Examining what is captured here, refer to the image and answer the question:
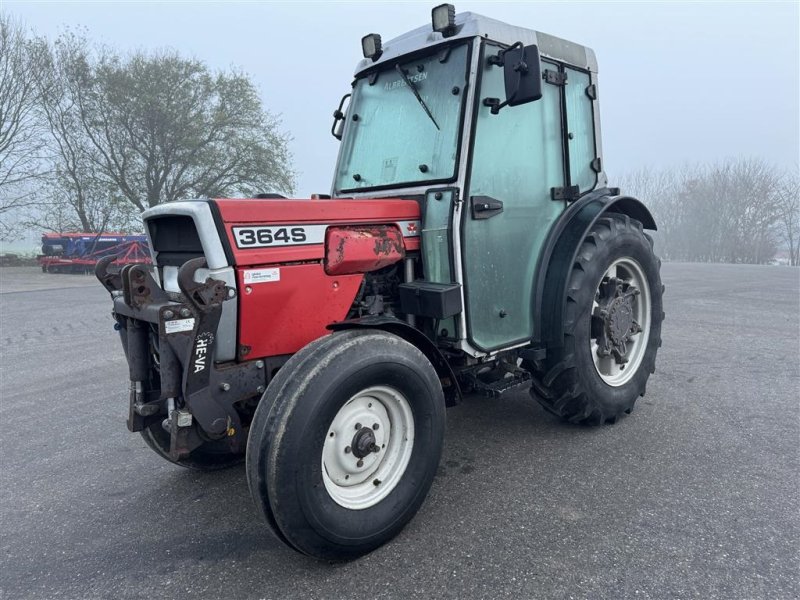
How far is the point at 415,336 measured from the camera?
2.71 metres

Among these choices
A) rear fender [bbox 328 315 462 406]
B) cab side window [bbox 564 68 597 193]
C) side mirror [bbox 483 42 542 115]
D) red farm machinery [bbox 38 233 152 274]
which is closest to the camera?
rear fender [bbox 328 315 462 406]

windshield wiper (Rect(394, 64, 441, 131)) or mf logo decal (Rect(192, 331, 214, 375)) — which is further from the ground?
windshield wiper (Rect(394, 64, 441, 131))

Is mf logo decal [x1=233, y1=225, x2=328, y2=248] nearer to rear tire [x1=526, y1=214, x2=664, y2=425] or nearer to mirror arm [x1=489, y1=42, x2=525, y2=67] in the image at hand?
mirror arm [x1=489, y1=42, x2=525, y2=67]

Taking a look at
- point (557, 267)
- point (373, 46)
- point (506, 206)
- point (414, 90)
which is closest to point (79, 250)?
point (373, 46)

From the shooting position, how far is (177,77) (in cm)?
2306

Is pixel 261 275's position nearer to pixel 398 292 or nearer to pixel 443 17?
pixel 398 292

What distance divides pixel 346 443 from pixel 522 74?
2003 millimetres

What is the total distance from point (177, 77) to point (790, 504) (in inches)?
1028

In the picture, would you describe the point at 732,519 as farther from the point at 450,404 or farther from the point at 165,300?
the point at 165,300

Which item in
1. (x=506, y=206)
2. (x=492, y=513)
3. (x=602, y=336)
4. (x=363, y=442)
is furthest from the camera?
(x=602, y=336)

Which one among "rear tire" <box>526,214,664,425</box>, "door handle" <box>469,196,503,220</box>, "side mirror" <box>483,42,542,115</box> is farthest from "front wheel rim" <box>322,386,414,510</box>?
"side mirror" <box>483,42,542,115</box>

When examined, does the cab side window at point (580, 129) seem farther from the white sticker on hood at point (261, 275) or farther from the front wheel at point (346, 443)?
the white sticker on hood at point (261, 275)

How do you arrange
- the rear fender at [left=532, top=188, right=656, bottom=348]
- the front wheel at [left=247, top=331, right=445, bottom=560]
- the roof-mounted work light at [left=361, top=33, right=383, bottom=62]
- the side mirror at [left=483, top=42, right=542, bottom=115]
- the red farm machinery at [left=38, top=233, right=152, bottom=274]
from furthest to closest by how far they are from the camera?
the red farm machinery at [left=38, top=233, right=152, bottom=274]
the roof-mounted work light at [left=361, top=33, right=383, bottom=62]
the rear fender at [left=532, top=188, right=656, bottom=348]
the side mirror at [left=483, top=42, right=542, bottom=115]
the front wheel at [left=247, top=331, right=445, bottom=560]

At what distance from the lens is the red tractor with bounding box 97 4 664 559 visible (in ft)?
7.14
